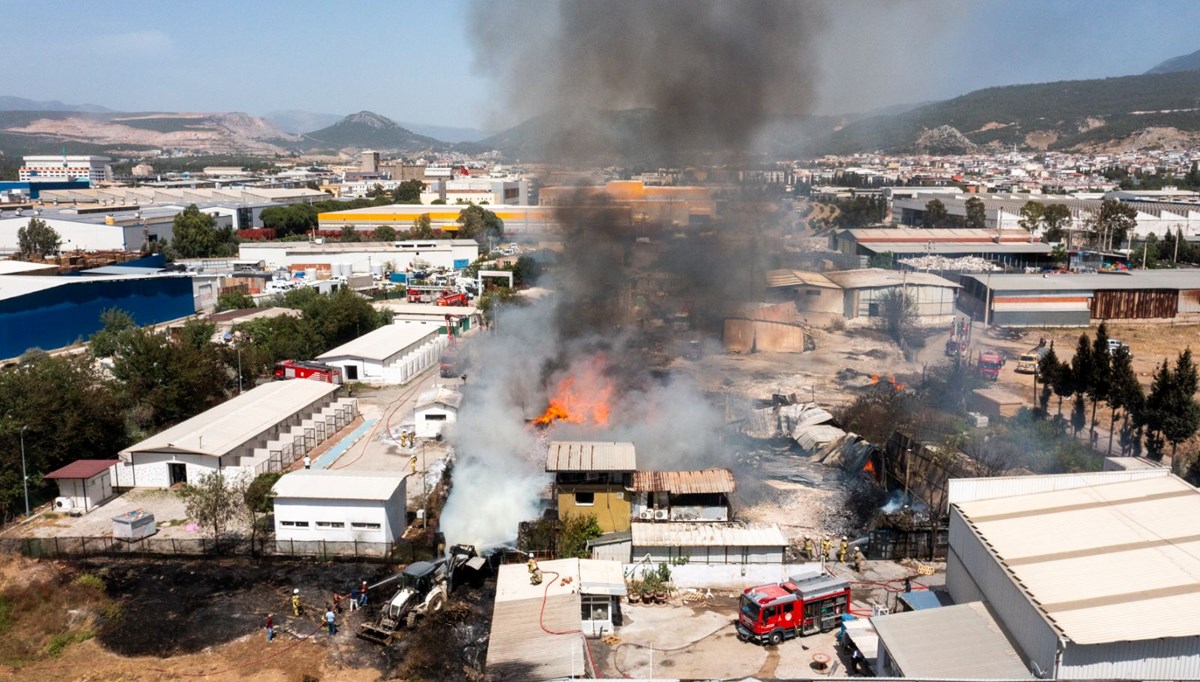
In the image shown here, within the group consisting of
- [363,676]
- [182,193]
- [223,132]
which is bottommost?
[363,676]

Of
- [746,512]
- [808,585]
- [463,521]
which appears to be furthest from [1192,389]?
[463,521]

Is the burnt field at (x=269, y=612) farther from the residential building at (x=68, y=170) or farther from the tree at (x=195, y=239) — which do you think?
the residential building at (x=68, y=170)

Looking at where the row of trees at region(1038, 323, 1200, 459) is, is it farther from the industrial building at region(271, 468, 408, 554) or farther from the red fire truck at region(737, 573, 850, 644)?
the industrial building at region(271, 468, 408, 554)

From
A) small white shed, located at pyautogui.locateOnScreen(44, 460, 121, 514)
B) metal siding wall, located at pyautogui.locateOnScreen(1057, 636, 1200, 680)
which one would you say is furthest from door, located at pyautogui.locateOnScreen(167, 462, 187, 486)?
metal siding wall, located at pyautogui.locateOnScreen(1057, 636, 1200, 680)

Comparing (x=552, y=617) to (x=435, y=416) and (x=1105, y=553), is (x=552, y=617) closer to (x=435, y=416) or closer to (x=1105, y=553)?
(x=1105, y=553)

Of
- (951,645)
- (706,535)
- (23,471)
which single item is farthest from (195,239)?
(951,645)

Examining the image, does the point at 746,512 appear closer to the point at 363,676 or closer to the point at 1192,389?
the point at 363,676
